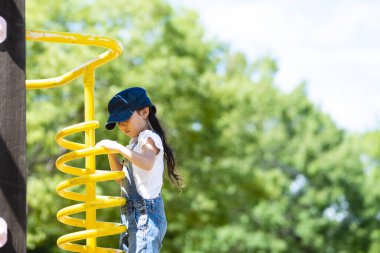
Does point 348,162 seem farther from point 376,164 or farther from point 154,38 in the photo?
point 154,38

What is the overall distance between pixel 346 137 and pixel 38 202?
Answer: 59.1 ft

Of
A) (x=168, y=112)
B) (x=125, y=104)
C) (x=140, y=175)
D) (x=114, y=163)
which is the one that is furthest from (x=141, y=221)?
(x=168, y=112)

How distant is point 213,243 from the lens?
87.5ft

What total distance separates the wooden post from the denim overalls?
936 mm

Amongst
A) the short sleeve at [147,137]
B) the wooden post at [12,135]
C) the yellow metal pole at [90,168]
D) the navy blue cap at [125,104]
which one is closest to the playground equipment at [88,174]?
the yellow metal pole at [90,168]

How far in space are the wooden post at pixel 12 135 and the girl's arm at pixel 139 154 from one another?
0.71m

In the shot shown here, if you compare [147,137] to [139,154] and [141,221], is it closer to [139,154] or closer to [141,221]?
[139,154]

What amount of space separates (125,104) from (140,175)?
1.11 feet

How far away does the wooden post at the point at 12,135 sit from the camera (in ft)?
8.66

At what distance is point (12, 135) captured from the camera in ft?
8.74

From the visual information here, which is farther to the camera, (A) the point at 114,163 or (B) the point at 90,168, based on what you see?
(A) the point at 114,163

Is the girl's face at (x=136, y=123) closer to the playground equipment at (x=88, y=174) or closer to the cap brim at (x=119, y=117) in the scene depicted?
the cap brim at (x=119, y=117)

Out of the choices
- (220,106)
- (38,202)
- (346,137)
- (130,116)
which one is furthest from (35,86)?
(346,137)

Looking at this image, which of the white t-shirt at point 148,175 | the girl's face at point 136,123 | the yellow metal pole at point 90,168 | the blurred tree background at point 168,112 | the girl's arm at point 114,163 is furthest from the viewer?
the blurred tree background at point 168,112
